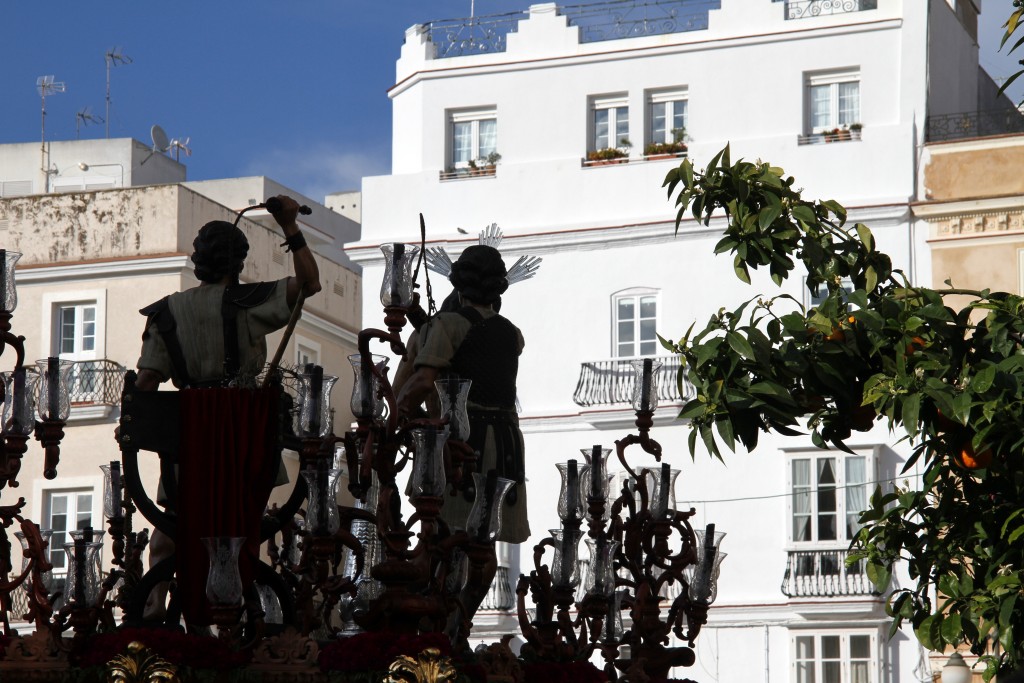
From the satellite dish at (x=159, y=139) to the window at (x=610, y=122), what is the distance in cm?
978

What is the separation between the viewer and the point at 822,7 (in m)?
28.3

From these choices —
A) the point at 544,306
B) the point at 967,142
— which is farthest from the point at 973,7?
the point at 544,306

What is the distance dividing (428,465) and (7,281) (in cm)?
244

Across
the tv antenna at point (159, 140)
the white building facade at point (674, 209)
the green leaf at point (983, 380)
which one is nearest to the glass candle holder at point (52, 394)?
the green leaf at point (983, 380)

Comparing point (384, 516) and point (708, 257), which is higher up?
point (708, 257)

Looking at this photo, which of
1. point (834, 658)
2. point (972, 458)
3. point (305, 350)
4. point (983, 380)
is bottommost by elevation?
point (834, 658)

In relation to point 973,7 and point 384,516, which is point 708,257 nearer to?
point 973,7

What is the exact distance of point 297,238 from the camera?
769 cm

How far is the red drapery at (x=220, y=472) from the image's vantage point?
292 inches

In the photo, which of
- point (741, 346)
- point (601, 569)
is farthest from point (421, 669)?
point (601, 569)

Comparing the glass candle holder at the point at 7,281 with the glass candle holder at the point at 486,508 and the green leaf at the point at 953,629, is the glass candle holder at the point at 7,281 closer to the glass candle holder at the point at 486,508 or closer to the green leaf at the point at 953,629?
the glass candle holder at the point at 486,508

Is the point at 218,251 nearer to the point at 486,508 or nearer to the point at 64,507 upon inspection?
the point at 486,508

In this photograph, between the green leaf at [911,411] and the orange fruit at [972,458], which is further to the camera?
the orange fruit at [972,458]

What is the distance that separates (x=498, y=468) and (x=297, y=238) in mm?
1523
